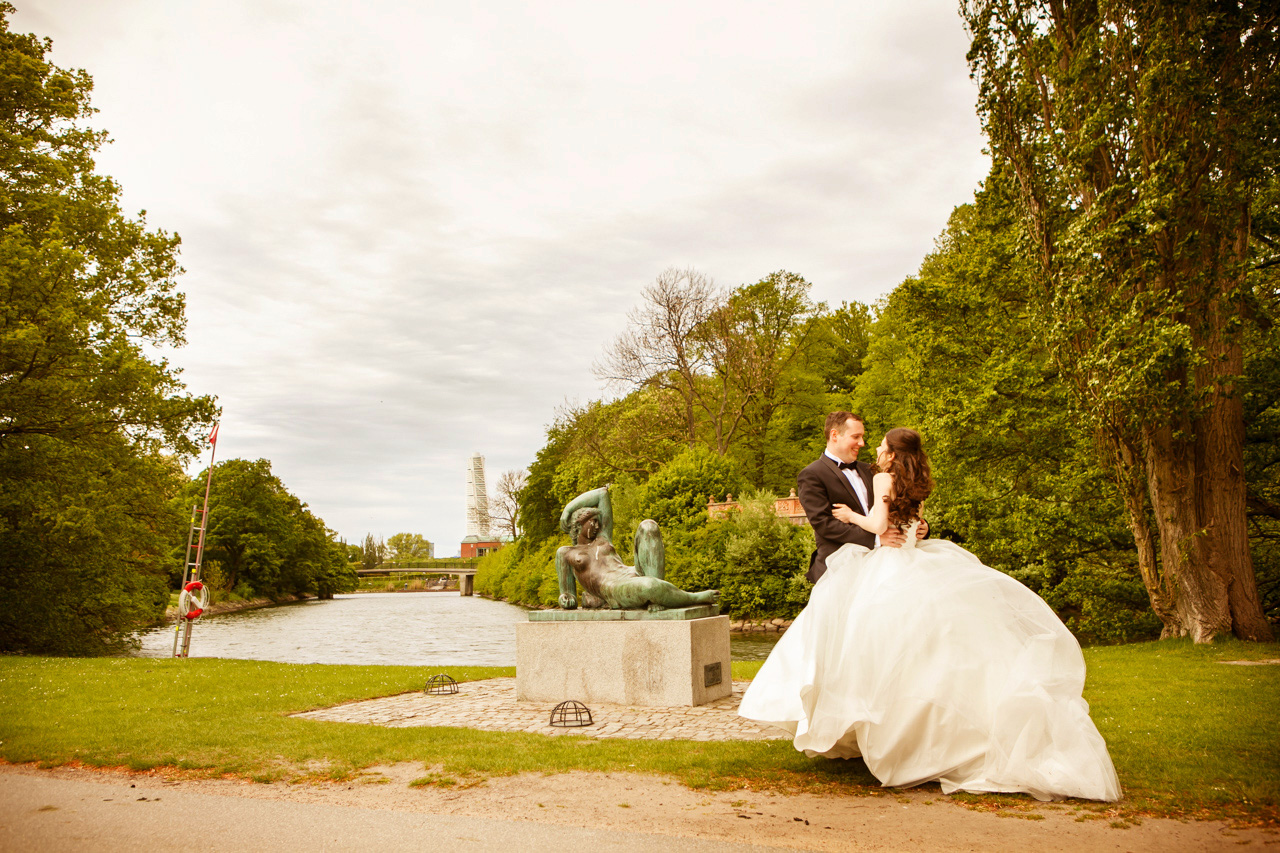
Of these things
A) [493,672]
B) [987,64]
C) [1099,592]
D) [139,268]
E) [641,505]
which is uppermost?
[987,64]

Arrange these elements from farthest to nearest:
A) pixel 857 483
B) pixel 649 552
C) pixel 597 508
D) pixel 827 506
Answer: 1. pixel 597 508
2. pixel 649 552
3. pixel 857 483
4. pixel 827 506

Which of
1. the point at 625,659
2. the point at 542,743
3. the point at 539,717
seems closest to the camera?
the point at 542,743

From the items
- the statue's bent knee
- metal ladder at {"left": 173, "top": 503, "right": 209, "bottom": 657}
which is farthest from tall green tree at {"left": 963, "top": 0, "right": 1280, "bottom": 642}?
metal ladder at {"left": 173, "top": 503, "right": 209, "bottom": 657}

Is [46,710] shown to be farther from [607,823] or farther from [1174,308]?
[1174,308]

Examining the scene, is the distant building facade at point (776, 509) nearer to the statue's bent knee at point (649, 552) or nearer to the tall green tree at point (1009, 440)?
the tall green tree at point (1009, 440)

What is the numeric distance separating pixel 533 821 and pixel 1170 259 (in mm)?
14523

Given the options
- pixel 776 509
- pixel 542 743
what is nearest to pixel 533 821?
pixel 542 743

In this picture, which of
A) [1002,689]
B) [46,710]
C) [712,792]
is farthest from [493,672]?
[1002,689]

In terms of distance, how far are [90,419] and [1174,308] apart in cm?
2244

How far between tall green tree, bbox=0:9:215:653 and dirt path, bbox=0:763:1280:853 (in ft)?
49.9

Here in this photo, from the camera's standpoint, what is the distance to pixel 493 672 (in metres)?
14.6

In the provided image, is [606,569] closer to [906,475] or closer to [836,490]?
[836,490]

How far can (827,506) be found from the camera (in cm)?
595

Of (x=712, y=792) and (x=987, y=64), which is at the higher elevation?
(x=987, y=64)
